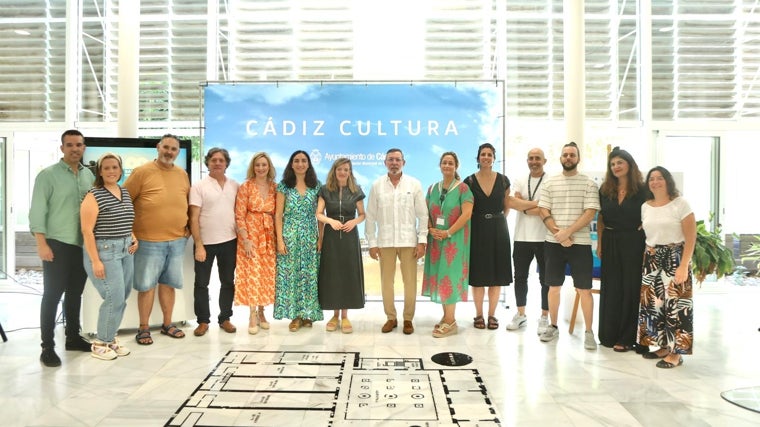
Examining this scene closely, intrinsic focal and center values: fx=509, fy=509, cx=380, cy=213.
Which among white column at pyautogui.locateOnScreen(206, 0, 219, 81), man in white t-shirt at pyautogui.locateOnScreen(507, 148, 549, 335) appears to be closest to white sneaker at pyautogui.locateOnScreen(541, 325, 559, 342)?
man in white t-shirt at pyautogui.locateOnScreen(507, 148, 549, 335)

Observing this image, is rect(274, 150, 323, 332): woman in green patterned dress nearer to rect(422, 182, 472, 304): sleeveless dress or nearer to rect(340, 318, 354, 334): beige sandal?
rect(340, 318, 354, 334): beige sandal

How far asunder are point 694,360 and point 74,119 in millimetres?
7204

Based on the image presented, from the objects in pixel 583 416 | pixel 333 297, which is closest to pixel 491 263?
pixel 333 297

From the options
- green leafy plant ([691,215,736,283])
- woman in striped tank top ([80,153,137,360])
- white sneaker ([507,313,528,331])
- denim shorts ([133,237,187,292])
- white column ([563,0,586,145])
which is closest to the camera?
woman in striped tank top ([80,153,137,360])

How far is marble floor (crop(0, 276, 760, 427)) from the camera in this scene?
8.66 ft

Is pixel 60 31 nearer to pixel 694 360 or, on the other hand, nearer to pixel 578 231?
pixel 578 231

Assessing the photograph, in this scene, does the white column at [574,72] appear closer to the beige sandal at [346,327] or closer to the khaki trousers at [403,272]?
the khaki trousers at [403,272]

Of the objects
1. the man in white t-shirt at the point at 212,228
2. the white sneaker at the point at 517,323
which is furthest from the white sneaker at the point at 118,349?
the white sneaker at the point at 517,323

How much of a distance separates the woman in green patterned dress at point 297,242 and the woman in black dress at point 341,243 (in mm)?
84

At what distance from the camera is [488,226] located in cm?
433

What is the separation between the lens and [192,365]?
3449 mm

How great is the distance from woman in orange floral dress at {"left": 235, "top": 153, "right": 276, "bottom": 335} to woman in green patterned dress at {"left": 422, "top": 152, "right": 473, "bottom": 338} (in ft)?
4.46

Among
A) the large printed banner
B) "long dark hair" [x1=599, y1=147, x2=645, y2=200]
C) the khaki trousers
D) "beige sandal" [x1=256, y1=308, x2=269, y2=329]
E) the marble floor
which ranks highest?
the large printed banner

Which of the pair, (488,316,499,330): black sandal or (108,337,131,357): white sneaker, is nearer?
(108,337,131,357): white sneaker
